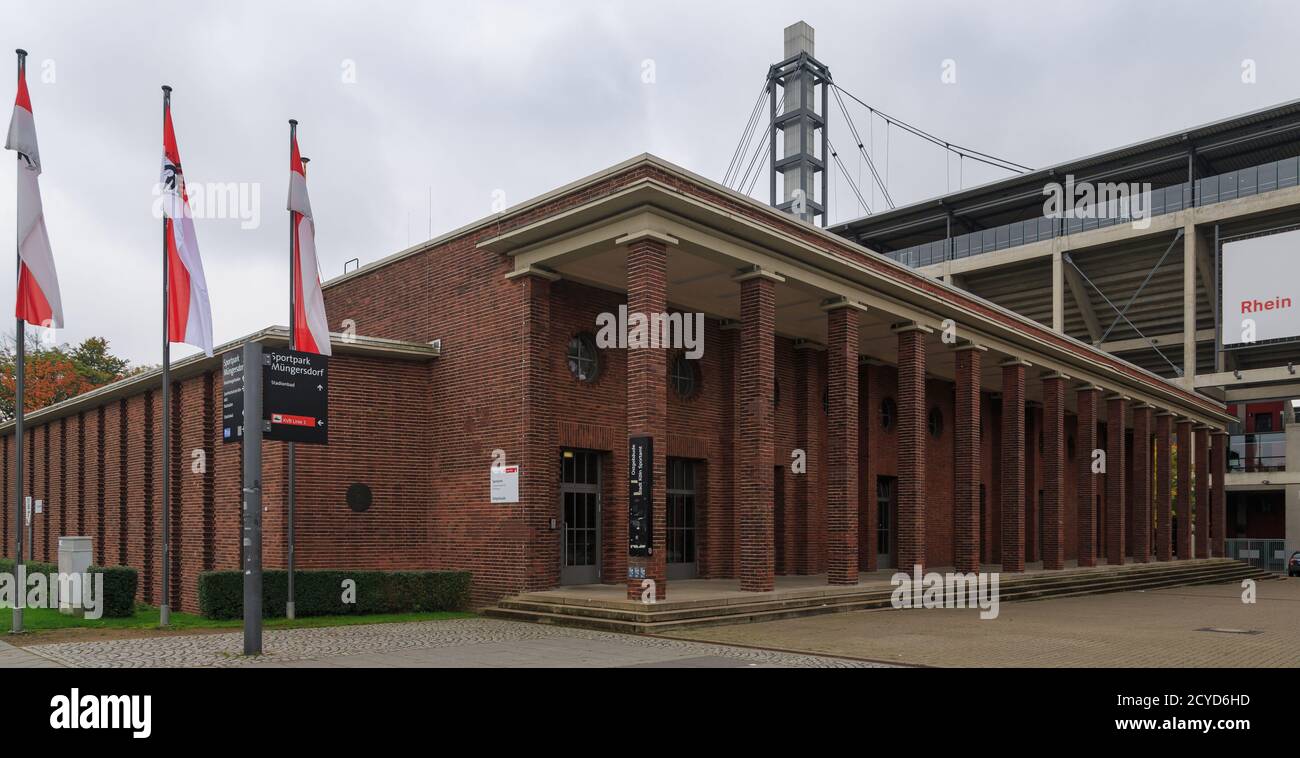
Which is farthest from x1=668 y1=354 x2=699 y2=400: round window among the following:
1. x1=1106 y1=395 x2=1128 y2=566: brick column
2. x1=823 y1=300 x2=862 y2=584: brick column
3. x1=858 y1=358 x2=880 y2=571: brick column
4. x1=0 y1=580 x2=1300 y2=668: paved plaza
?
x1=1106 y1=395 x2=1128 y2=566: brick column

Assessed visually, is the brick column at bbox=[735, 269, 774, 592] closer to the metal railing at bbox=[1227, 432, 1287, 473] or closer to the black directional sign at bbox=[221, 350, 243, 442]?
the black directional sign at bbox=[221, 350, 243, 442]

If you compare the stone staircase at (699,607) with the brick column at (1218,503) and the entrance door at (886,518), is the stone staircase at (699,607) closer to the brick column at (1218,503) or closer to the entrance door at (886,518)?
the entrance door at (886,518)

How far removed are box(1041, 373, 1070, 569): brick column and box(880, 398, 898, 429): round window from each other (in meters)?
4.31

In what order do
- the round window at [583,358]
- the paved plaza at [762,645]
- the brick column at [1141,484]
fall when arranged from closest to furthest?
the paved plaza at [762,645] < the round window at [583,358] < the brick column at [1141,484]

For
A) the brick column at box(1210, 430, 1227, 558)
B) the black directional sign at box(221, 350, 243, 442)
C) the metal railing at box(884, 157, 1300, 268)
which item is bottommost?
the brick column at box(1210, 430, 1227, 558)

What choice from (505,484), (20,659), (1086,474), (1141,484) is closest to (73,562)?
(20,659)

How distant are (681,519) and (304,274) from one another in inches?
381

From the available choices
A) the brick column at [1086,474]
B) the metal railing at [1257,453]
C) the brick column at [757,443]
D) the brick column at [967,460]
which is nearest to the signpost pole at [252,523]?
the brick column at [757,443]

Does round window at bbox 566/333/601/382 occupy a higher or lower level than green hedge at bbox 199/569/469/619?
higher

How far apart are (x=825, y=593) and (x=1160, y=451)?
23.9 meters

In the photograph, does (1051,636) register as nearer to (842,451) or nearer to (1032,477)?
(842,451)

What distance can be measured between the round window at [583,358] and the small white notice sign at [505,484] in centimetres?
247

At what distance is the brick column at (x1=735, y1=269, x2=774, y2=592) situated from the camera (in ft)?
55.8

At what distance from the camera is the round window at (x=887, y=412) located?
28578mm
